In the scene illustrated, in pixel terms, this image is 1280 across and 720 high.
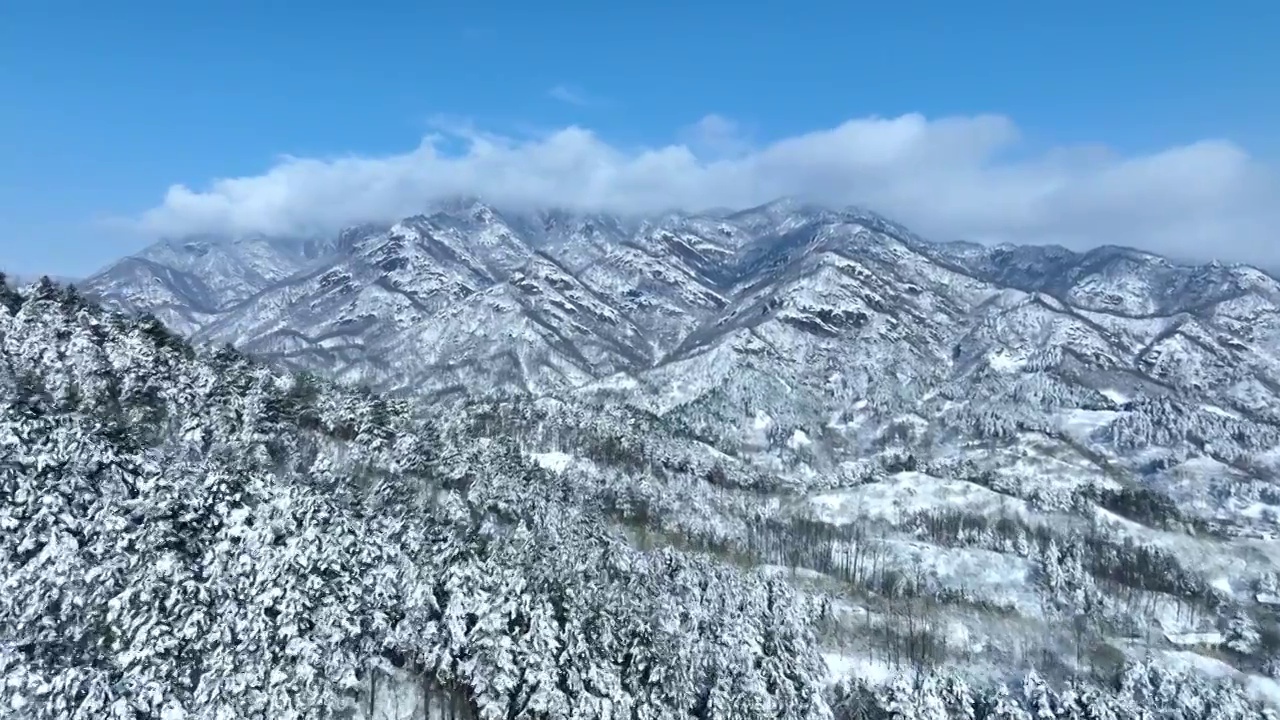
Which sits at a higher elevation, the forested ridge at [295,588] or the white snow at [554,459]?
the forested ridge at [295,588]

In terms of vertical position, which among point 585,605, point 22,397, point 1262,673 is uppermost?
point 22,397

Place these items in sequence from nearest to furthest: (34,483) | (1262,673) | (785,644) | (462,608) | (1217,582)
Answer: (34,483), (462,608), (785,644), (1262,673), (1217,582)

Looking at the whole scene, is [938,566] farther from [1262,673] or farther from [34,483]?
[34,483]

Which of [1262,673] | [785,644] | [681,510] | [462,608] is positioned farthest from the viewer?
[681,510]

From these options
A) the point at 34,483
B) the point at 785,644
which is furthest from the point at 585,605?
the point at 34,483

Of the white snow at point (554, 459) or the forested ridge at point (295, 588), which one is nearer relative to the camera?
the forested ridge at point (295, 588)

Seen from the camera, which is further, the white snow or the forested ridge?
the white snow

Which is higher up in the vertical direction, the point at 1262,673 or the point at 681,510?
the point at 681,510

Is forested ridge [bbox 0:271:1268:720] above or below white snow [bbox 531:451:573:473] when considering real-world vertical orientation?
above
